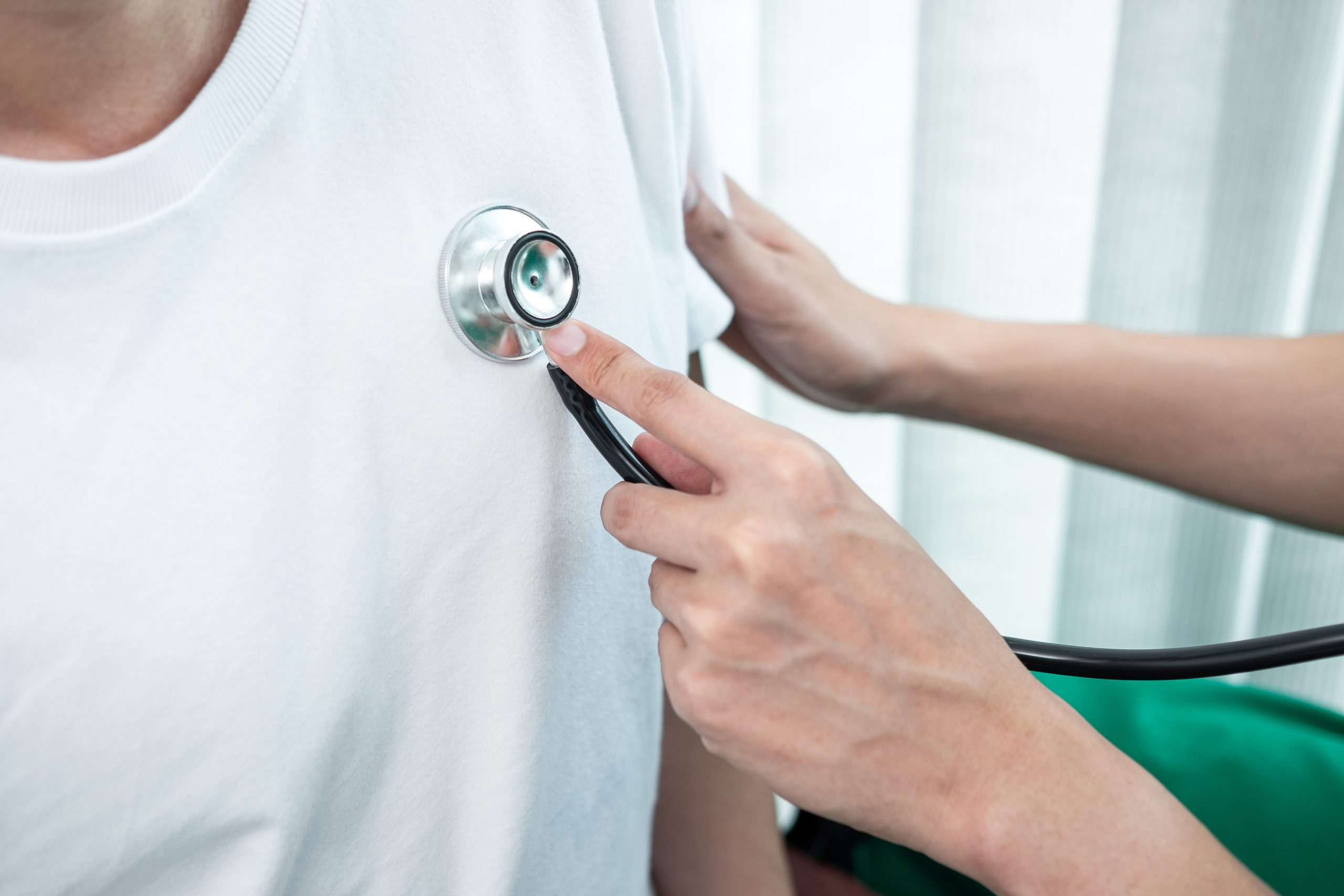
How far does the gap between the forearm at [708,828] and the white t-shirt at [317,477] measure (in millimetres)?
228

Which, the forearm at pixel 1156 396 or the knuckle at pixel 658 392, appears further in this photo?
the forearm at pixel 1156 396

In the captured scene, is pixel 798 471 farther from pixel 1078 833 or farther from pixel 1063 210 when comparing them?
pixel 1063 210

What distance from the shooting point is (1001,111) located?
896mm

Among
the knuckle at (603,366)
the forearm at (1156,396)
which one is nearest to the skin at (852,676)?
the knuckle at (603,366)

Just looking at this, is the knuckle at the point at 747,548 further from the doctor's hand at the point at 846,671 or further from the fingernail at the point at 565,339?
the fingernail at the point at 565,339

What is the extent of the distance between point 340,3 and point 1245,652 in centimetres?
59

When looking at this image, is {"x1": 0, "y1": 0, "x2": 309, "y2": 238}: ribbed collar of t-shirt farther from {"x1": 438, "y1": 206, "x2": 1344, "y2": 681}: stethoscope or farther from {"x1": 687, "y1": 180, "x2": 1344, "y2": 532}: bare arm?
{"x1": 687, "y1": 180, "x2": 1344, "y2": 532}: bare arm

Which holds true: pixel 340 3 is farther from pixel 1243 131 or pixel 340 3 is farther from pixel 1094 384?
pixel 1243 131

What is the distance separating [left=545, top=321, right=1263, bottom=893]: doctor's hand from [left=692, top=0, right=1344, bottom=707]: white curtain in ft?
1.59

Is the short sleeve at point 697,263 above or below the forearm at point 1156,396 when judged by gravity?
above

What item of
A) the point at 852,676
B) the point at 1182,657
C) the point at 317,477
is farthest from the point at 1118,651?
the point at 317,477

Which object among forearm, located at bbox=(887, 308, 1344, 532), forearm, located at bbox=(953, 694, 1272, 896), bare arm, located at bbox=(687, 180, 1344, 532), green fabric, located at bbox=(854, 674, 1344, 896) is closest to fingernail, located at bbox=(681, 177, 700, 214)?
bare arm, located at bbox=(687, 180, 1344, 532)

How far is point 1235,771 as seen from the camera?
2.27ft

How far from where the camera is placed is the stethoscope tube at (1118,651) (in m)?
0.41
